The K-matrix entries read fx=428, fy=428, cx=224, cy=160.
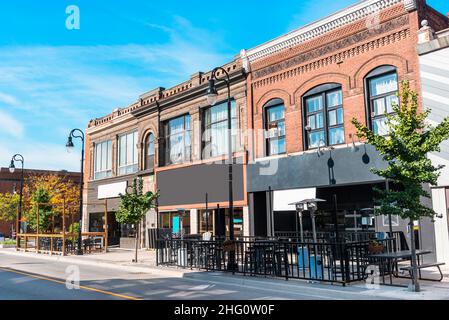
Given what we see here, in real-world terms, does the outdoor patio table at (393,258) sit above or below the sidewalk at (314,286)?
above

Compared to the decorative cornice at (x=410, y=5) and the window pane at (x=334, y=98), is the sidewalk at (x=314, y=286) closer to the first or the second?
the window pane at (x=334, y=98)

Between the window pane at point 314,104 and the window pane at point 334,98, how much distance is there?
1.43 feet

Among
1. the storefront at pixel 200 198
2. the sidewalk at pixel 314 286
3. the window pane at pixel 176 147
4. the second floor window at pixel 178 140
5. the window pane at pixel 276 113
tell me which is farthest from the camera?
the window pane at pixel 176 147

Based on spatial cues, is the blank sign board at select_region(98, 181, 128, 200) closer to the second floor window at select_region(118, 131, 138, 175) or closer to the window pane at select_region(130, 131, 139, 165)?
the second floor window at select_region(118, 131, 138, 175)

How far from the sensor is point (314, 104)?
68.3ft

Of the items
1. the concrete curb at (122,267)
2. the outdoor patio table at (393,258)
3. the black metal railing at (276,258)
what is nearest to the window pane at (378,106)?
the black metal railing at (276,258)

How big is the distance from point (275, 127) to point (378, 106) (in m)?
5.77

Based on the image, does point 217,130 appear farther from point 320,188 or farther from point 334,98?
point 334,98

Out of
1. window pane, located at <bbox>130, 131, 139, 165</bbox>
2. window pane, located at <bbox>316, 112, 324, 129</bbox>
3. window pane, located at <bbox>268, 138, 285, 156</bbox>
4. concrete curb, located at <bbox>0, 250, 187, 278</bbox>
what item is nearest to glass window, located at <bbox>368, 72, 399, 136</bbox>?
window pane, located at <bbox>316, 112, 324, 129</bbox>

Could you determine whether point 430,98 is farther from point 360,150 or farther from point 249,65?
point 249,65

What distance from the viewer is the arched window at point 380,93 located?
1784 cm

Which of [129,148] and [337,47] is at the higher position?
[337,47]

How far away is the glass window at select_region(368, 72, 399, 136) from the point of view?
17.9 m

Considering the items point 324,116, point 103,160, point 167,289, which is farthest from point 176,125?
point 167,289
